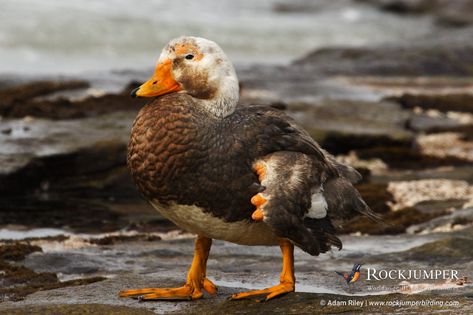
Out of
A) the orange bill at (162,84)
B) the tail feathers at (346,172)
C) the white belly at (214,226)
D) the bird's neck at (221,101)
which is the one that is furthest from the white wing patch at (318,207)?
the orange bill at (162,84)

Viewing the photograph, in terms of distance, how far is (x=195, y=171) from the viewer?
203 inches

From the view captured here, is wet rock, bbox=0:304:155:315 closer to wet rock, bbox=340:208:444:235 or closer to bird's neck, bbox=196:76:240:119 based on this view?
bird's neck, bbox=196:76:240:119

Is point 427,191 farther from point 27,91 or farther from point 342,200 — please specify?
point 27,91

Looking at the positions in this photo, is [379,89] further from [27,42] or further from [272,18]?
[272,18]

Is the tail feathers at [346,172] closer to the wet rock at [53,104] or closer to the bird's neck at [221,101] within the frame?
the bird's neck at [221,101]

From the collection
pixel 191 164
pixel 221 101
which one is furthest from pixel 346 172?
pixel 191 164

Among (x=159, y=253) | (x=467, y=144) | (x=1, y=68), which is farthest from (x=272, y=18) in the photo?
(x=159, y=253)

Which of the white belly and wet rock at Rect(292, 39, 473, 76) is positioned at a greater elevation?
the white belly

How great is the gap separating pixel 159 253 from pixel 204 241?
153 centimetres

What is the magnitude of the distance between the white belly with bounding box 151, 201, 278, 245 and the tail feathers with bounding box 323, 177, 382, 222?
432 millimetres

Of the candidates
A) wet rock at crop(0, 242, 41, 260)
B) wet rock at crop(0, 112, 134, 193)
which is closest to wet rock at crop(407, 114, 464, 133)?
wet rock at crop(0, 112, 134, 193)

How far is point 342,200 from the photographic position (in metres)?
5.64

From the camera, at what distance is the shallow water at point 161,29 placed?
2409 centimetres

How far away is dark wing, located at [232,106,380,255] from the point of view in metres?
5.17
